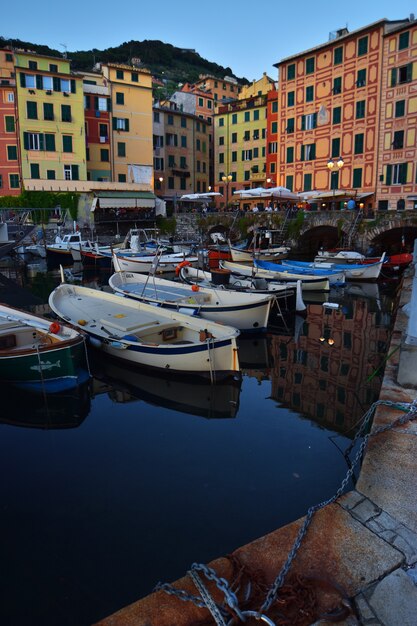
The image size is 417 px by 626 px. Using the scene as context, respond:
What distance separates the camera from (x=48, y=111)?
46.1 metres

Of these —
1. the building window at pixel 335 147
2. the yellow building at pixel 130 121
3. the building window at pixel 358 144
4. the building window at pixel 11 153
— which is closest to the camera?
the building window at pixel 358 144

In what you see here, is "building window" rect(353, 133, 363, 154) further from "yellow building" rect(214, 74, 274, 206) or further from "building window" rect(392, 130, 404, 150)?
"yellow building" rect(214, 74, 274, 206)

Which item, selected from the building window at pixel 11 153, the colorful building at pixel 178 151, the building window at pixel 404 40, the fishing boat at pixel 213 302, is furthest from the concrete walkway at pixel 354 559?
the colorful building at pixel 178 151

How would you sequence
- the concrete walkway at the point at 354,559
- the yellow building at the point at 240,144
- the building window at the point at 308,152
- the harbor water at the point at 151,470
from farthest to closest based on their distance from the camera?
the yellow building at the point at 240,144, the building window at the point at 308,152, the harbor water at the point at 151,470, the concrete walkway at the point at 354,559

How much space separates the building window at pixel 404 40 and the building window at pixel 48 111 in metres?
31.4

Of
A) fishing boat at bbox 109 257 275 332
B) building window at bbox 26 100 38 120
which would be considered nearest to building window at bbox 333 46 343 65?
building window at bbox 26 100 38 120

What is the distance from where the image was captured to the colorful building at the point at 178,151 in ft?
191

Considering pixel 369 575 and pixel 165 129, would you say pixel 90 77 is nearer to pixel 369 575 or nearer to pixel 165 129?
pixel 165 129

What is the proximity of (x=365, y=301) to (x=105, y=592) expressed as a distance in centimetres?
1946

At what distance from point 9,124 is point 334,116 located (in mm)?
30668

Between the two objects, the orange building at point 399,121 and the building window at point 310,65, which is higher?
the building window at point 310,65

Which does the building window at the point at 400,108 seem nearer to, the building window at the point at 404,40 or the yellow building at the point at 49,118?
the building window at the point at 404,40

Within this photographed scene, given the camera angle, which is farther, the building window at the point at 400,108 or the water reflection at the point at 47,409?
the building window at the point at 400,108

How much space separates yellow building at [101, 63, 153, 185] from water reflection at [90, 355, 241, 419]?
42915 millimetres
